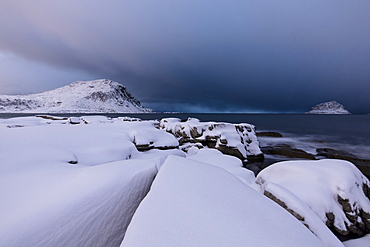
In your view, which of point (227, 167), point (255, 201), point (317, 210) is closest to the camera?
point (255, 201)

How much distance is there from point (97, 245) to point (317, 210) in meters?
6.34

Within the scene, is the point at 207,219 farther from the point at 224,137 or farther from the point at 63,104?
the point at 63,104

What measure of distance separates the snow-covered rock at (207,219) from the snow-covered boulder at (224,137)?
13.9 metres

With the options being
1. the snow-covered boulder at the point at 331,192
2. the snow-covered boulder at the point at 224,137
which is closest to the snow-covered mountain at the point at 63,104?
the snow-covered boulder at the point at 224,137

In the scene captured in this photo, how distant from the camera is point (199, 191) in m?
2.56

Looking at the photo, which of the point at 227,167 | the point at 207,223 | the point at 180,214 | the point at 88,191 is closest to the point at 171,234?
the point at 180,214

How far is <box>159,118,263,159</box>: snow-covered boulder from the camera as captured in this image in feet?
53.1

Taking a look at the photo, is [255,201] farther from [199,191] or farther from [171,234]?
[171,234]

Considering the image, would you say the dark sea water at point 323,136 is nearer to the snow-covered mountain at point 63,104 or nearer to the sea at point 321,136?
the sea at point 321,136

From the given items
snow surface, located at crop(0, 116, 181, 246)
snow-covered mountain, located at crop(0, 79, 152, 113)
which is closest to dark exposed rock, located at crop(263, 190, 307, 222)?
snow surface, located at crop(0, 116, 181, 246)

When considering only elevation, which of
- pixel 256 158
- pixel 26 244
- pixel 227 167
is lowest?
pixel 256 158

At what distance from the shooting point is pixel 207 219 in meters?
1.98

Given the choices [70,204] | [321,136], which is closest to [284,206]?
[70,204]

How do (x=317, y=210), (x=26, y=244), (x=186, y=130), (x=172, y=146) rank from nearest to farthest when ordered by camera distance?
(x=26, y=244)
(x=317, y=210)
(x=172, y=146)
(x=186, y=130)
